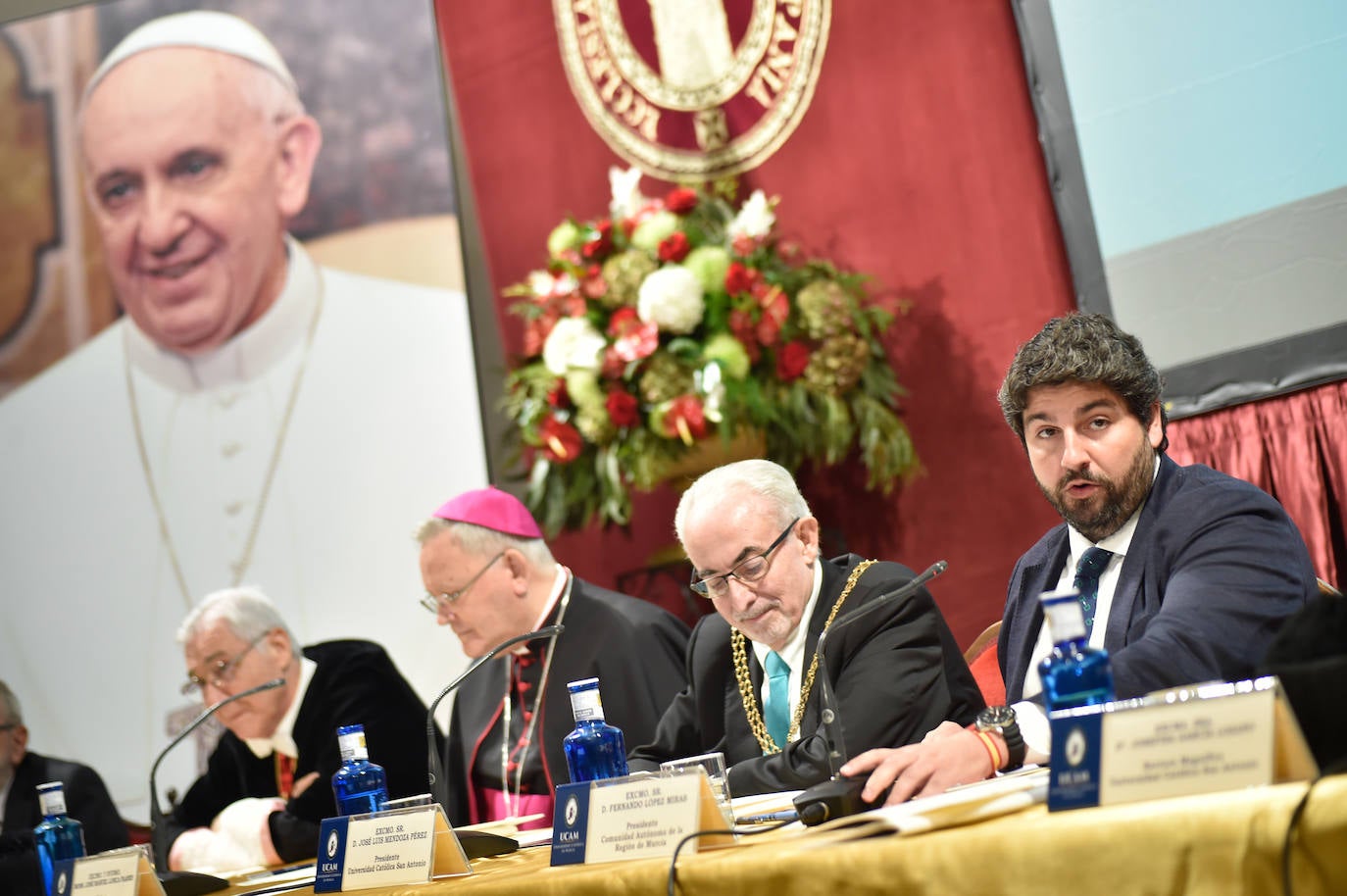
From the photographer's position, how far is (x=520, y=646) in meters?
3.71

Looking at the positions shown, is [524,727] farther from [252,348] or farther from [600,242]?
[252,348]

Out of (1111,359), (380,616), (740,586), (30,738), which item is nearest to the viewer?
(1111,359)

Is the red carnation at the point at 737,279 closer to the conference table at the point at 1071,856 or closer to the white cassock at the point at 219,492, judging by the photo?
the white cassock at the point at 219,492

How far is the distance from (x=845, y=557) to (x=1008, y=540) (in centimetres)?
153

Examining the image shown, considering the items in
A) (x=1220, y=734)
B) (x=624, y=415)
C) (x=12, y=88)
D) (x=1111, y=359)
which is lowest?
(x=1220, y=734)

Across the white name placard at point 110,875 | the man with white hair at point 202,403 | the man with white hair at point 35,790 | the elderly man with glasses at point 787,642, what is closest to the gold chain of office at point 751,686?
the elderly man with glasses at point 787,642

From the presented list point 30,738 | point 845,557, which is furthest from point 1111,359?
point 30,738

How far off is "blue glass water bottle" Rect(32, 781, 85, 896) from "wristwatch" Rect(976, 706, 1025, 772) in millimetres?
1944

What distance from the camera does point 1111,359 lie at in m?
2.37

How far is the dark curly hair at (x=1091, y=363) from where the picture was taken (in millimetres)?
2371

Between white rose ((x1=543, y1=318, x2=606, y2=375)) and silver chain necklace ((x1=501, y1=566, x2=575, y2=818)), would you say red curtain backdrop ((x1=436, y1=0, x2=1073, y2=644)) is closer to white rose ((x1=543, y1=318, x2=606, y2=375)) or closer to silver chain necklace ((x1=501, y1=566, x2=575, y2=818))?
white rose ((x1=543, y1=318, x2=606, y2=375))

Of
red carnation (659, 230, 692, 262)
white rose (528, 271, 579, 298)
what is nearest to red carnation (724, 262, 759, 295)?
red carnation (659, 230, 692, 262)

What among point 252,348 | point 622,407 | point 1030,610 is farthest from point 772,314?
point 252,348

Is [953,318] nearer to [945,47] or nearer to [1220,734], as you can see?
[945,47]
